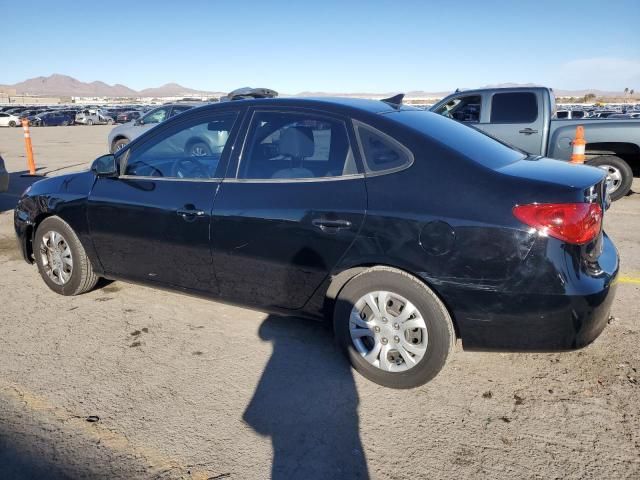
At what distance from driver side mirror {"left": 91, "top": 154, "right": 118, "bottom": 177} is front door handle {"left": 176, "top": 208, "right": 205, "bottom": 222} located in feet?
2.62

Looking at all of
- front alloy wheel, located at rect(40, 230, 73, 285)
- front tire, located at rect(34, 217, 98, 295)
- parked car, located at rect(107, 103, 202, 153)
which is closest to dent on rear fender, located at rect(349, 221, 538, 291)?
front tire, located at rect(34, 217, 98, 295)

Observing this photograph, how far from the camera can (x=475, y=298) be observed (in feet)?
8.89

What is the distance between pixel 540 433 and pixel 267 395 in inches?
59.3

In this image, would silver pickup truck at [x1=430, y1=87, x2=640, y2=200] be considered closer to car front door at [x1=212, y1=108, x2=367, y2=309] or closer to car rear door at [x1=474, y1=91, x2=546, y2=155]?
car rear door at [x1=474, y1=91, x2=546, y2=155]

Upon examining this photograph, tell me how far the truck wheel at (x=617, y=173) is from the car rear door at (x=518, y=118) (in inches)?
43.0

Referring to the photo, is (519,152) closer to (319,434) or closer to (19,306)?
(319,434)

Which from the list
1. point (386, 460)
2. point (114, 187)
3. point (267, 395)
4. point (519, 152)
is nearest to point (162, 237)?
point (114, 187)

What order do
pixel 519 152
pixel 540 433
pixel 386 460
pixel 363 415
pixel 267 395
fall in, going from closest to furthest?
pixel 386 460
pixel 540 433
pixel 363 415
pixel 267 395
pixel 519 152

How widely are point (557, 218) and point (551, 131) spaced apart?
6383mm

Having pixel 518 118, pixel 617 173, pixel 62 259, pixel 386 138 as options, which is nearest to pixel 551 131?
pixel 518 118

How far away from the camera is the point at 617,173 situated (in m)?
8.27

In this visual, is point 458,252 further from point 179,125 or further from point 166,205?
point 179,125

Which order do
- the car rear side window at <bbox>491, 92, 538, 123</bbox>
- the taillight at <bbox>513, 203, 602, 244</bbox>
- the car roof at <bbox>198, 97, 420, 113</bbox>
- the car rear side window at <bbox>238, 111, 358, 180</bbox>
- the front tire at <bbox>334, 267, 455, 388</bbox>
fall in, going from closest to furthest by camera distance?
the taillight at <bbox>513, 203, 602, 244</bbox> → the front tire at <bbox>334, 267, 455, 388</bbox> → the car rear side window at <bbox>238, 111, 358, 180</bbox> → the car roof at <bbox>198, 97, 420, 113</bbox> → the car rear side window at <bbox>491, 92, 538, 123</bbox>

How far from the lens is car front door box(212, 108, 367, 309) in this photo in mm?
3027
